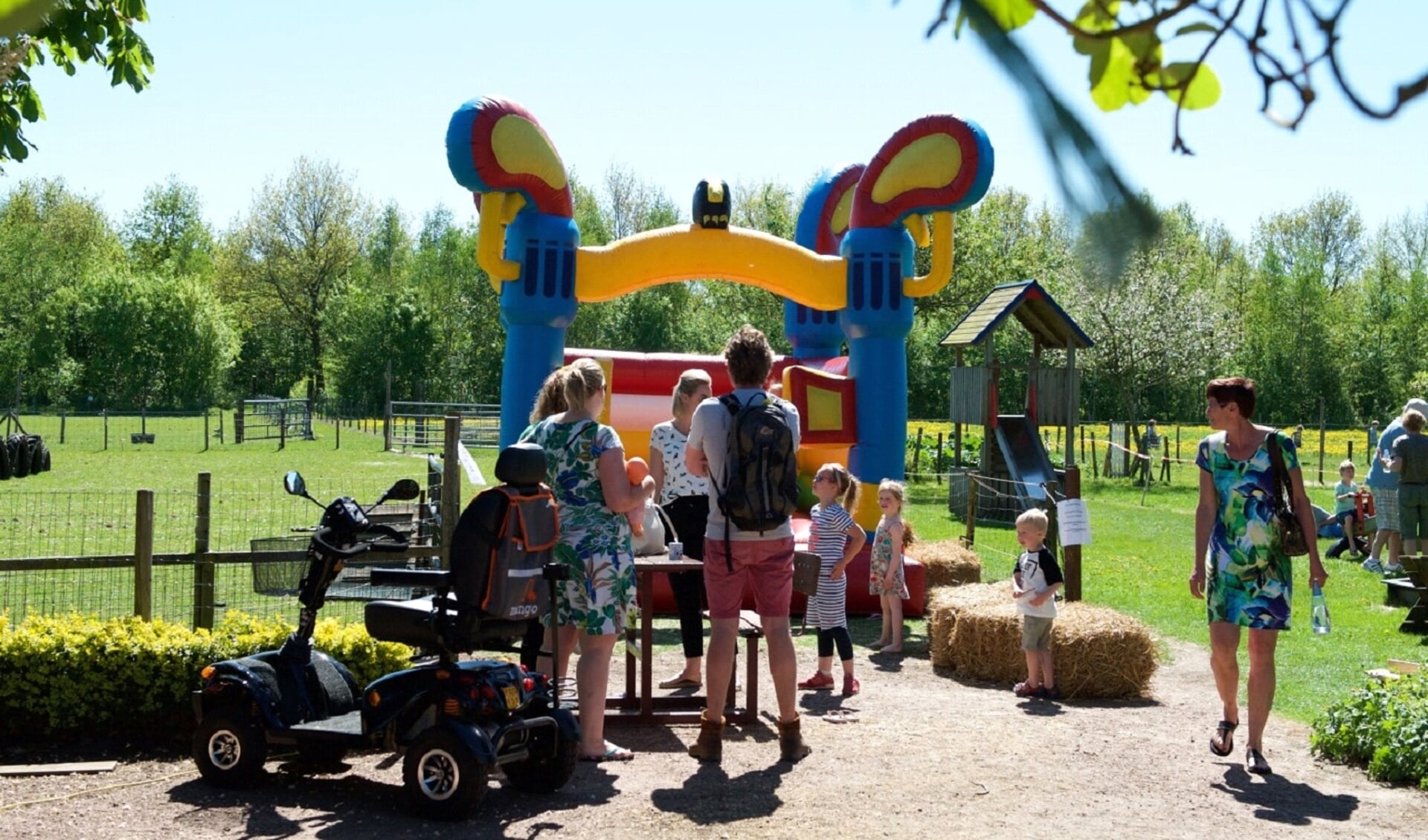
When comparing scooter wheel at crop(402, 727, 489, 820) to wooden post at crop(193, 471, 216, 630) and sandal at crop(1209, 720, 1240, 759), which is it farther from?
sandal at crop(1209, 720, 1240, 759)

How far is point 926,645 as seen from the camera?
9.27m

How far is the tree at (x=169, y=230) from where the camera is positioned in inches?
2363

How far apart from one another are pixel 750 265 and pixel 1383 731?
21.4ft

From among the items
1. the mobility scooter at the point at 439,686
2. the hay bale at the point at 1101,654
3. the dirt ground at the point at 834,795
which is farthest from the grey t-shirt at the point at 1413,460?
the mobility scooter at the point at 439,686

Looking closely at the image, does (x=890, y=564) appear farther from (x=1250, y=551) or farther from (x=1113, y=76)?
(x=1113, y=76)

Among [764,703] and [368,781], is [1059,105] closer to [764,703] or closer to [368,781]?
[368,781]

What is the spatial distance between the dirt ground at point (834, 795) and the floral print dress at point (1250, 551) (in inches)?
27.8

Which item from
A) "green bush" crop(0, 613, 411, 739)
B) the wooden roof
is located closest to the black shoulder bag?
"green bush" crop(0, 613, 411, 739)

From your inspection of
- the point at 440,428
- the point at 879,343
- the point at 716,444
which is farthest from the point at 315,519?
the point at 440,428

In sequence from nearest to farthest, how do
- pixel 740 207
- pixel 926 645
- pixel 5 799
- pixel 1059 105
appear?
pixel 1059 105
pixel 5 799
pixel 926 645
pixel 740 207

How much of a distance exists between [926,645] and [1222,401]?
3900 mm

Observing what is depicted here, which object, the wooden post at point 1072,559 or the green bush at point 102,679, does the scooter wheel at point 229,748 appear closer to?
the green bush at point 102,679

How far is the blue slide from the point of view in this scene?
1930 cm

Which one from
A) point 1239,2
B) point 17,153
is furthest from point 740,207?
point 1239,2
